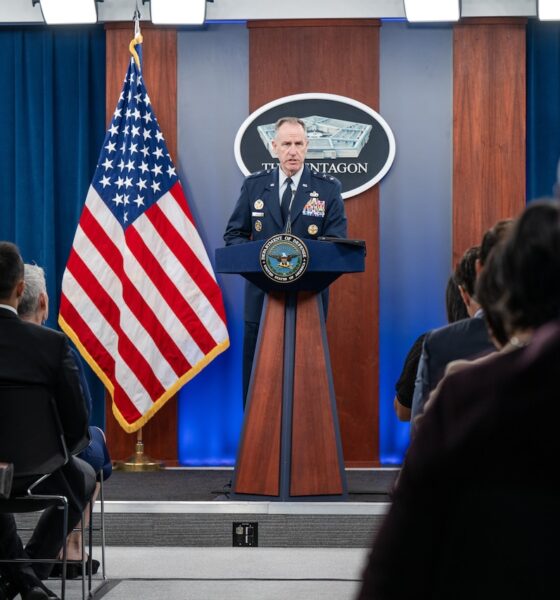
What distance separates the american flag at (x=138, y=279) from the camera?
19.0 ft

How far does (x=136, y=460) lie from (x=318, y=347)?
1.80m

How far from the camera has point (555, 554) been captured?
993 millimetres

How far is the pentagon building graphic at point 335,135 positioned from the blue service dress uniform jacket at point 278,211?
100cm

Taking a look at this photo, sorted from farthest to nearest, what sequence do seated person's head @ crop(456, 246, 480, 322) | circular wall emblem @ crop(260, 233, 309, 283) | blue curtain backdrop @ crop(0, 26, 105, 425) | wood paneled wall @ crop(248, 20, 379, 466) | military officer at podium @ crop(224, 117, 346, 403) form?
blue curtain backdrop @ crop(0, 26, 105, 425)
wood paneled wall @ crop(248, 20, 379, 466)
military officer at podium @ crop(224, 117, 346, 403)
circular wall emblem @ crop(260, 233, 309, 283)
seated person's head @ crop(456, 246, 480, 322)

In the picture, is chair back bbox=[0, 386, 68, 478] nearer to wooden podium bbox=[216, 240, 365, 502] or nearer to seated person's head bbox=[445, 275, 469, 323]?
seated person's head bbox=[445, 275, 469, 323]

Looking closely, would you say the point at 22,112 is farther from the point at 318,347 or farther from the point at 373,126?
the point at 318,347

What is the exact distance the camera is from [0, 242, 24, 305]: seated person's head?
10.0 ft

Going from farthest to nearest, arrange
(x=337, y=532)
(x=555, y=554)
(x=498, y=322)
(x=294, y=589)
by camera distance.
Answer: (x=337, y=532)
(x=294, y=589)
(x=498, y=322)
(x=555, y=554)

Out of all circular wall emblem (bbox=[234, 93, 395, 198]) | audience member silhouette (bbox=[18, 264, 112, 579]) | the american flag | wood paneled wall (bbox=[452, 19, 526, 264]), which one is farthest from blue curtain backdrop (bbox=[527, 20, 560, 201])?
audience member silhouette (bbox=[18, 264, 112, 579])

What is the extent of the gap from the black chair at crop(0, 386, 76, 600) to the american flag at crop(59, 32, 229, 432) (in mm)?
2701

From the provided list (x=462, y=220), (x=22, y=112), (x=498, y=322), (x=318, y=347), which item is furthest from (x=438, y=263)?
(x=498, y=322)

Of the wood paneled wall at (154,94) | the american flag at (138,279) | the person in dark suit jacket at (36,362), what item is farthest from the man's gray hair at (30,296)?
the wood paneled wall at (154,94)

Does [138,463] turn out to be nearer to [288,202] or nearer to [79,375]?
[288,202]

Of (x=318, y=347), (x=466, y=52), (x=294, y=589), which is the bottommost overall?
(x=294, y=589)
